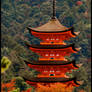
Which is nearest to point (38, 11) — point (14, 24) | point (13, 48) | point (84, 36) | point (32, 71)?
point (14, 24)

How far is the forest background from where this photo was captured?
78.8 metres

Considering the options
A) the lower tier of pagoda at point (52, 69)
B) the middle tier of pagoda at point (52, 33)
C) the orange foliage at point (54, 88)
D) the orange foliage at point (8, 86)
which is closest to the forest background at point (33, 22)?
the orange foliage at point (8, 86)

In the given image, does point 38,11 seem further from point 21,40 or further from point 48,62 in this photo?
point 48,62

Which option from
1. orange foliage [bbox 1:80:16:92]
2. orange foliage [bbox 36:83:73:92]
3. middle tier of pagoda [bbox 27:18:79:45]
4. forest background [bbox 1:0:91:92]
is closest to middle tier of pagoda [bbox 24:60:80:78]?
orange foliage [bbox 36:83:73:92]

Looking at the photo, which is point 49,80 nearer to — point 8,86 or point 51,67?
point 51,67

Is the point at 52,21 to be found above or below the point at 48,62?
above

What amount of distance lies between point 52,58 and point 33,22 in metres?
68.1

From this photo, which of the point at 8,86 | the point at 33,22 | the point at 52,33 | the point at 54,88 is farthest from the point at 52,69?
the point at 33,22

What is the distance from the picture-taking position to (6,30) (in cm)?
9588

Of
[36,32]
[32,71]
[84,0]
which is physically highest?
[84,0]

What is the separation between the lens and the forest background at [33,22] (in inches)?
3103

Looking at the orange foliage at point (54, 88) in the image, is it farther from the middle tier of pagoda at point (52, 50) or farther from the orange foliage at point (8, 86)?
the orange foliage at point (8, 86)

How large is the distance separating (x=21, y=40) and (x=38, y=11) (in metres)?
18.4

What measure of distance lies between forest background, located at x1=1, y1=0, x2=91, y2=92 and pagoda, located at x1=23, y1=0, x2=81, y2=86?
40590mm
